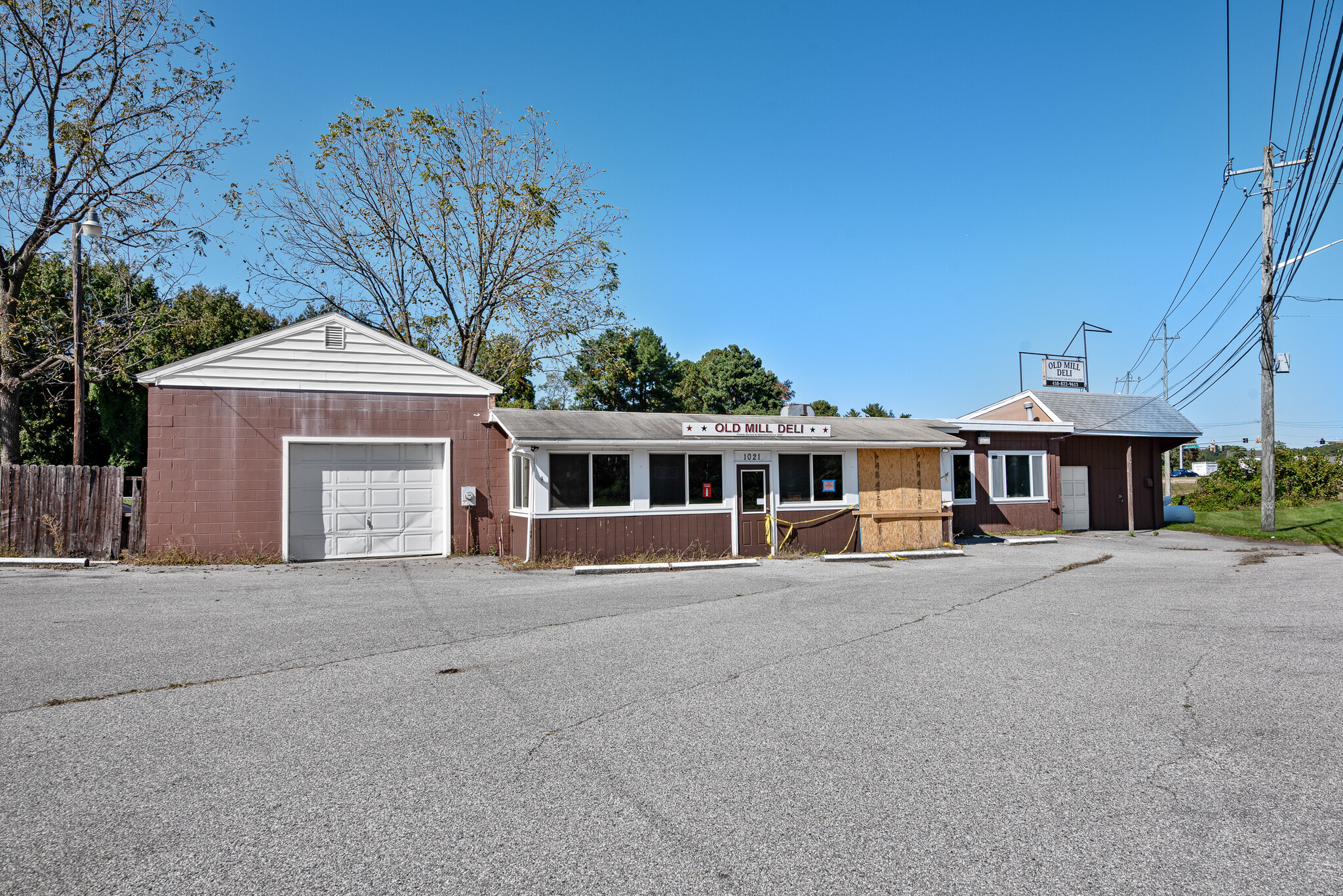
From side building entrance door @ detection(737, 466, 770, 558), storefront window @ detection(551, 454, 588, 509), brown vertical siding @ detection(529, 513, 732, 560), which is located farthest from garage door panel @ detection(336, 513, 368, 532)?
side building entrance door @ detection(737, 466, 770, 558)

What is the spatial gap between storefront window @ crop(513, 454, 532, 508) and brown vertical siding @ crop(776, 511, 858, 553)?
17.6 ft

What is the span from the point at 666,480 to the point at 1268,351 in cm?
1670

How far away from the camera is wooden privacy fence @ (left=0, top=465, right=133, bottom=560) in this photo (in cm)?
1420

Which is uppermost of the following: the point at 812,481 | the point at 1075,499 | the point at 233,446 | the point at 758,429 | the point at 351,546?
the point at 758,429

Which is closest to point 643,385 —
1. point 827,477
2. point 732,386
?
point 732,386

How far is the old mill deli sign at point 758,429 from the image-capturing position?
15336 mm

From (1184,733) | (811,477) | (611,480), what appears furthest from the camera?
(811,477)

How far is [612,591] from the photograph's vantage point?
11.3 metres

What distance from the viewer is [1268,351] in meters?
20.1

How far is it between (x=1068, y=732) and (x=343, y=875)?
14.0 feet

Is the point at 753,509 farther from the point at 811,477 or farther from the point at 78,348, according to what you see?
the point at 78,348

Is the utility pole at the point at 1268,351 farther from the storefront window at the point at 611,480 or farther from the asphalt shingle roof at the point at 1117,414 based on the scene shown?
the storefront window at the point at 611,480

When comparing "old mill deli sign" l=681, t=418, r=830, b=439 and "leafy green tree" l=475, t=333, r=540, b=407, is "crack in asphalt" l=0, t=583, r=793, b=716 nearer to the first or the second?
"old mill deli sign" l=681, t=418, r=830, b=439

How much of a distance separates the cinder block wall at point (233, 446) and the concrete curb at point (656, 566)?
15.6 feet
